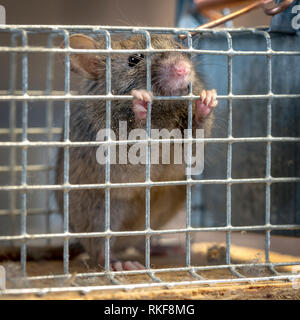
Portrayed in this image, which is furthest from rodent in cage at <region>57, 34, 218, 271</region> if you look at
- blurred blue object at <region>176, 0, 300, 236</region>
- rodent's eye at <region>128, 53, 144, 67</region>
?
blurred blue object at <region>176, 0, 300, 236</region>

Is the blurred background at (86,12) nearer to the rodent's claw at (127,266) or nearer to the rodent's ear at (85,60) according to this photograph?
the rodent's ear at (85,60)

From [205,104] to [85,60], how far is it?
790 millimetres

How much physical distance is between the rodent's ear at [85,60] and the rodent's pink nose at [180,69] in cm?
46

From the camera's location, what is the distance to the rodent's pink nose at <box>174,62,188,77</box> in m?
2.75

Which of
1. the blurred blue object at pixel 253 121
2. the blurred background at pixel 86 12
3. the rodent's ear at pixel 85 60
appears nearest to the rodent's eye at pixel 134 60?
the rodent's ear at pixel 85 60

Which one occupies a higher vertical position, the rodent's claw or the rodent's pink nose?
the rodent's pink nose

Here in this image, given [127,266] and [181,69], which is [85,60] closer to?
[181,69]

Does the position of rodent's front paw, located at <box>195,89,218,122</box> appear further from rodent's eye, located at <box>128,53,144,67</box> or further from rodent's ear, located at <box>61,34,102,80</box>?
rodent's ear, located at <box>61,34,102,80</box>

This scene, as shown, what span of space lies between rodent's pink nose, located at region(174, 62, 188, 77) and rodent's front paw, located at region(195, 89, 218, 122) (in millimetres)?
171

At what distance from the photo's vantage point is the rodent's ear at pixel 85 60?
9.09 feet

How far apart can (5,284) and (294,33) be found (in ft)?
6.75

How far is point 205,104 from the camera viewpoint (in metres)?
2.66
